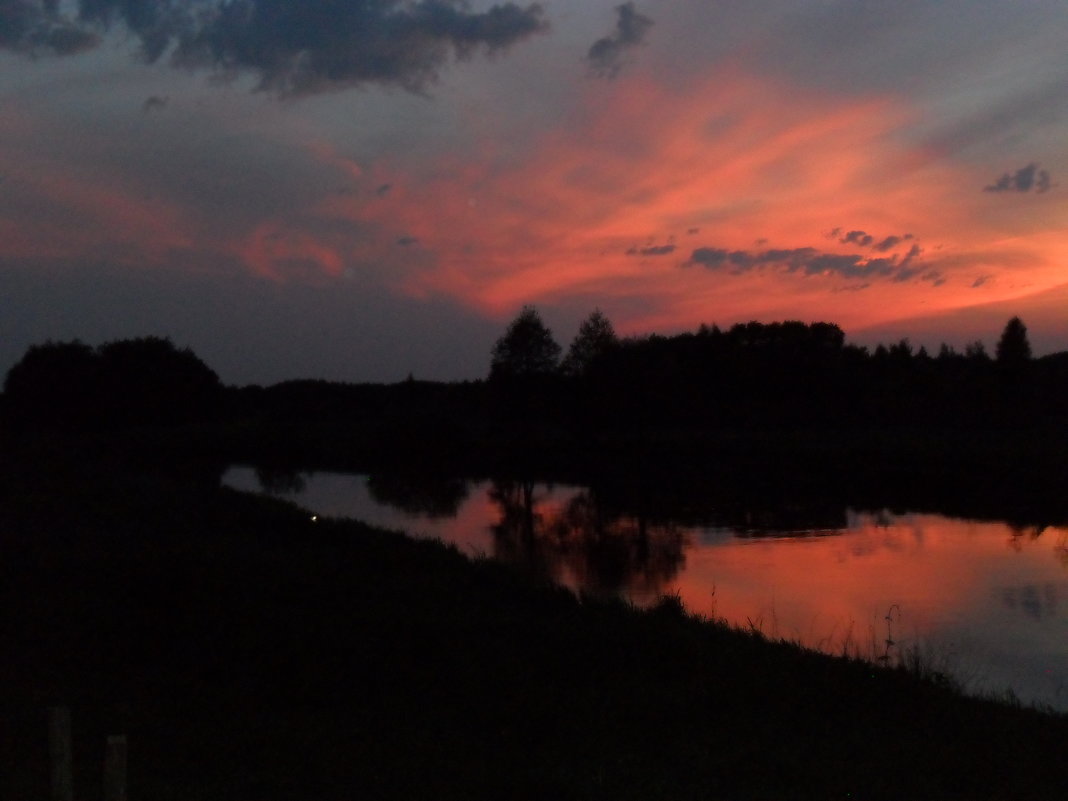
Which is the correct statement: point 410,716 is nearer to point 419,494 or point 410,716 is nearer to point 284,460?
point 419,494

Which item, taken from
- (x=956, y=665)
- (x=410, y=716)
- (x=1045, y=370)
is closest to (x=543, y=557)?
(x=956, y=665)

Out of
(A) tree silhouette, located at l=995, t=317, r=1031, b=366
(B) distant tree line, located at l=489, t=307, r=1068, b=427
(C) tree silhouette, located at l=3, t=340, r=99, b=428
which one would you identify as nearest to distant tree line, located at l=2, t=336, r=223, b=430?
(C) tree silhouette, located at l=3, t=340, r=99, b=428

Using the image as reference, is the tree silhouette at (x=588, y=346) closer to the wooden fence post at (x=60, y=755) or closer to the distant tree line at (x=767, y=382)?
the distant tree line at (x=767, y=382)

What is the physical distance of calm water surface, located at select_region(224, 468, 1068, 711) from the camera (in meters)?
13.4

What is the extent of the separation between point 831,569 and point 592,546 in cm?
607

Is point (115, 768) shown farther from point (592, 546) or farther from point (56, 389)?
point (56, 389)

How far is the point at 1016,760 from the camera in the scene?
22.7ft

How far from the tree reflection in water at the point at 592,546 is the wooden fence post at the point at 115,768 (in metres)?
10.6

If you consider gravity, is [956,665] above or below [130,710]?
below

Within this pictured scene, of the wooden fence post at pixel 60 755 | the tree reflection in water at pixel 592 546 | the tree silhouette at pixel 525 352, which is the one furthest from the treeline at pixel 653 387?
the wooden fence post at pixel 60 755

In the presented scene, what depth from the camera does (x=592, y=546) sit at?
23859mm

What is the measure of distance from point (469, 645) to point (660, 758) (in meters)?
3.03

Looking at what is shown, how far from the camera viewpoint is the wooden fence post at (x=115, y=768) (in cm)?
361

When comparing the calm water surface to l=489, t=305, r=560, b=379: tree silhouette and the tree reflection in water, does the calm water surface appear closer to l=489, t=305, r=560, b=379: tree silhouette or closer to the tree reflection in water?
the tree reflection in water
